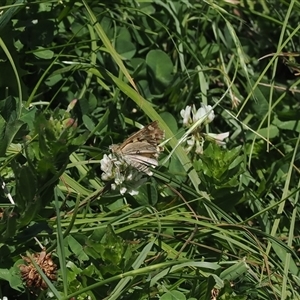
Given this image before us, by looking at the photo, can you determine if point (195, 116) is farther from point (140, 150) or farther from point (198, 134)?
point (140, 150)

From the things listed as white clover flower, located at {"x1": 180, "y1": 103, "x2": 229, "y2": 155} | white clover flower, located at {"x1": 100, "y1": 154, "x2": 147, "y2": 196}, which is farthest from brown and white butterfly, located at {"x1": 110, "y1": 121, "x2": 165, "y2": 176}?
white clover flower, located at {"x1": 180, "y1": 103, "x2": 229, "y2": 155}

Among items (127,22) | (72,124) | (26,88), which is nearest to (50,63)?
(26,88)

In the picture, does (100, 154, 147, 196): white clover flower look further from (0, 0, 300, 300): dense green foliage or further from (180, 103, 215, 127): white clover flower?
(180, 103, 215, 127): white clover flower

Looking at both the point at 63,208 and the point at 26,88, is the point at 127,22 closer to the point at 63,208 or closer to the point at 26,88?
the point at 26,88

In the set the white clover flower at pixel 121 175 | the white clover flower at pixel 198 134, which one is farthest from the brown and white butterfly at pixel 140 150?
the white clover flower at pixel 198 134

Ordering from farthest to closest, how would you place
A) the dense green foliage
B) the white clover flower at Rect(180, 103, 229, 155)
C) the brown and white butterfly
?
the white clover flower at Rect(180, 103, 229, 155) < the brown and white butterfly < the dense green foliage
